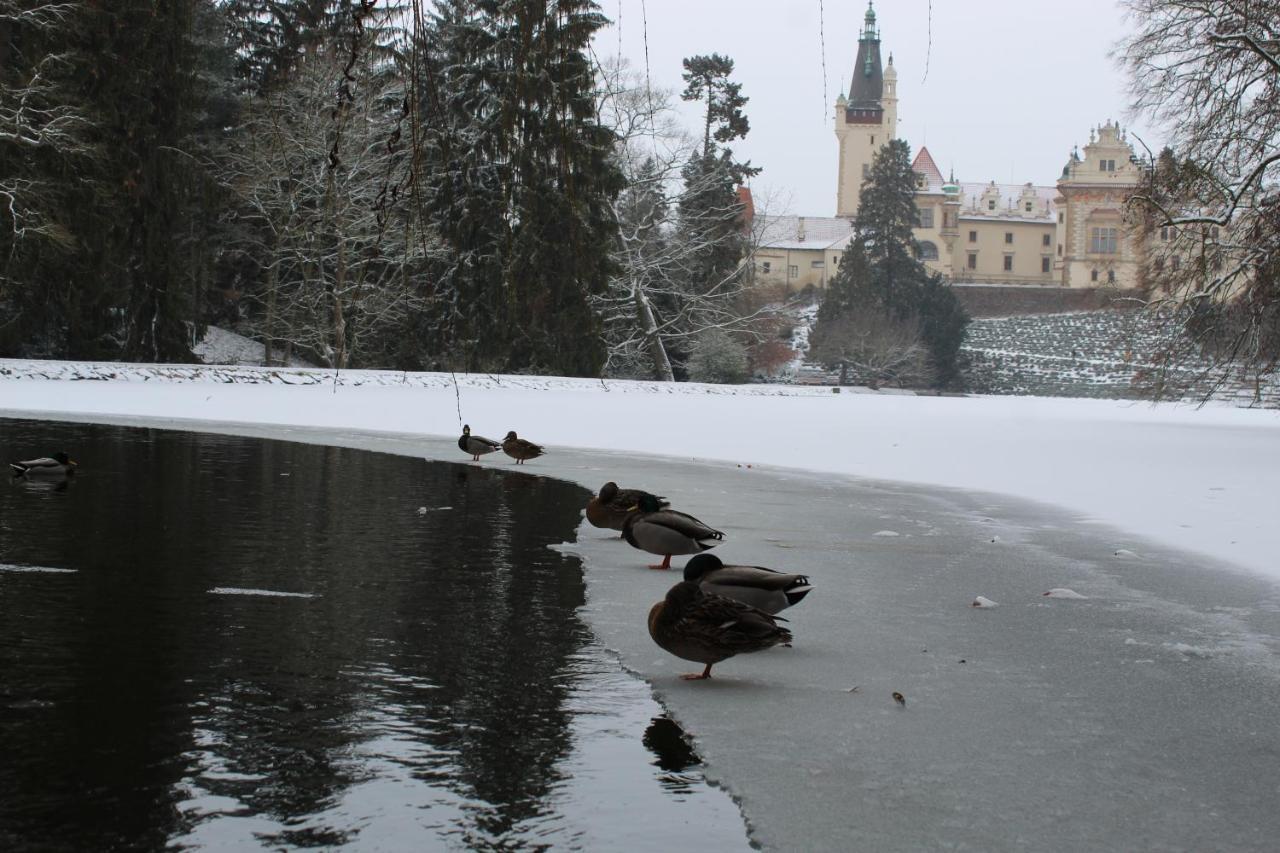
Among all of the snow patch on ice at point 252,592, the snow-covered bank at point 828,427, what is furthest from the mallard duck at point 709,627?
the snow-covered bank at point 828,427

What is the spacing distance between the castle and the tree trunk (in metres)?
86.7

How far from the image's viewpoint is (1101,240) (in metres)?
141

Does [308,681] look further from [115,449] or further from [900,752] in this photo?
[115,449]

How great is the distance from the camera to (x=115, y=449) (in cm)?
1666

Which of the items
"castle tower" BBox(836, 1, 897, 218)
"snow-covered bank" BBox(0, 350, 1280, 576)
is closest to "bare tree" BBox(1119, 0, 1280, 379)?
"snow-covered bank" BBox(0, 350, 1280, 576)

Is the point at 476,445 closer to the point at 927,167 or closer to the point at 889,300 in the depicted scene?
the point at 889,300

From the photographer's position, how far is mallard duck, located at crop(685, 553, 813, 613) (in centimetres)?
603

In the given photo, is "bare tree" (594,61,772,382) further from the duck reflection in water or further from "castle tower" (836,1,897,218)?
"castle tower" (836,1,897,218)

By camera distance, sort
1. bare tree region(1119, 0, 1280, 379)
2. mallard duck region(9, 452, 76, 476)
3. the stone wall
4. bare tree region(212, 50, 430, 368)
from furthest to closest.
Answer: the stone wall
bare tree region(212, 50, 430, 368)
bare tree region(1119, 0, 1280, 379)
mallard duck region(9, 452, 76, 476)

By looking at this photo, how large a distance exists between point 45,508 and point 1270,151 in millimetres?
22501

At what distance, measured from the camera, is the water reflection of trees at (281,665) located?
12.6 ft

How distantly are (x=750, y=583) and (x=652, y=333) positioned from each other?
146 feet

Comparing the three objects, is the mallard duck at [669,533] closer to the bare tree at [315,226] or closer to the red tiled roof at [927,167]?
the bare tree at [315,226]

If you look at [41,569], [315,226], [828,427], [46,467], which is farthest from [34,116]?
[41,569]
